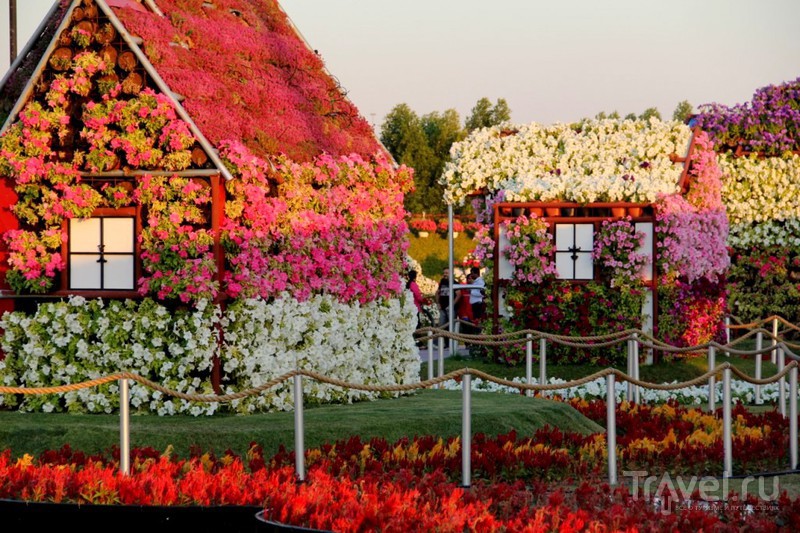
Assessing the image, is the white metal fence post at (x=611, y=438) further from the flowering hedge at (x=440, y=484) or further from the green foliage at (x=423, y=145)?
the green foliage at (x=423, y=145)

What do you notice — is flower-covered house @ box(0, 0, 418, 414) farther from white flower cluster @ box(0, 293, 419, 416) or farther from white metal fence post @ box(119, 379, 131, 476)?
white metal fence post @ box(119, 379, 131, 476)

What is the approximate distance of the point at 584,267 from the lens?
863 inches

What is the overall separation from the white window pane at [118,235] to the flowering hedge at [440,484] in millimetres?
3411

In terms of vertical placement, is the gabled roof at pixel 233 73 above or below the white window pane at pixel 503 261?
above

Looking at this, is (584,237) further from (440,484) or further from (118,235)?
(440,484)

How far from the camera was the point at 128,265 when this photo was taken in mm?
13461

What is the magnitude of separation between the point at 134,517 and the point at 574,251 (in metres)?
14.5

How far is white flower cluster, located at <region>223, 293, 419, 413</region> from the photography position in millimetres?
13227

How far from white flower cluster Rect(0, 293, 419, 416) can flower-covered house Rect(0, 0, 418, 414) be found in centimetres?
2

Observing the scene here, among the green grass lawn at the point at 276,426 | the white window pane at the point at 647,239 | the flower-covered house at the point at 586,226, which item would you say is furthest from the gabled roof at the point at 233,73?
the white window pane at the point at 647,239

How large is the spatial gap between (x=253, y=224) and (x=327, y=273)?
4.65 ft

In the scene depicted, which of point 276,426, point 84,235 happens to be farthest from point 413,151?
point 276,426

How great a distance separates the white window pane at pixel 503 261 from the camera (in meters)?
22.1

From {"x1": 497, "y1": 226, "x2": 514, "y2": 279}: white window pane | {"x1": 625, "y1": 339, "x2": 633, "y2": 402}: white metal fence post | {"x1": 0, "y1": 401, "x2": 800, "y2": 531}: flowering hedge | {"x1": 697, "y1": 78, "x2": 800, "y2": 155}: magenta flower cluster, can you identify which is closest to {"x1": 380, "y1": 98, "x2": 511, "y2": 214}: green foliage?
{"x1": 697, "y1": 78, "x2": 800, "y2": 155}: magenta flower cluster
